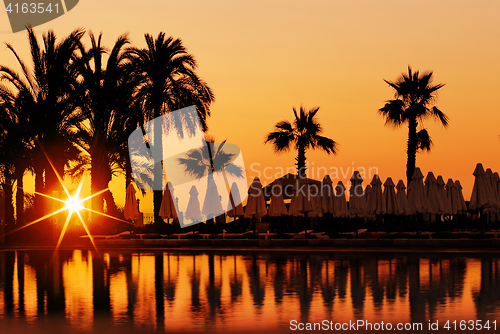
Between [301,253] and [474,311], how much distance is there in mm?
15318

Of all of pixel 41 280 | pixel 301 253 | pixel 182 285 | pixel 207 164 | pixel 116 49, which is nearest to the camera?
pixel 182 285

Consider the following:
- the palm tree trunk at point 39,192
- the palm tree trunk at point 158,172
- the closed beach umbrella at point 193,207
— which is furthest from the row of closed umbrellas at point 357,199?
the palm tree trunk at point 39,192

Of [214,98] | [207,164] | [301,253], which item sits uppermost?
[214,98]

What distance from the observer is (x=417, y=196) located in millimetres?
31047

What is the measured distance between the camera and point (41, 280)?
17141 millimetres

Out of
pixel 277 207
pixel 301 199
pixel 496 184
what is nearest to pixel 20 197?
pixel 277 207

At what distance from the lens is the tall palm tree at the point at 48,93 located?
35906 mm

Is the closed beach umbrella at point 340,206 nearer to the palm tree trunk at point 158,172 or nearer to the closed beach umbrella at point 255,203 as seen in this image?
the closed beach umbrella at point 255,203

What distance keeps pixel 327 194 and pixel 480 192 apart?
311 inches

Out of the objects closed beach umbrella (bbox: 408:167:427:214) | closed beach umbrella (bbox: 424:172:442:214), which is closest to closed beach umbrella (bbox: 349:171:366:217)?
closed beach umbrella (bbox: 408:167:427:214)

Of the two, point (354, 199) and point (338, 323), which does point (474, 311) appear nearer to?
point (338, 323)

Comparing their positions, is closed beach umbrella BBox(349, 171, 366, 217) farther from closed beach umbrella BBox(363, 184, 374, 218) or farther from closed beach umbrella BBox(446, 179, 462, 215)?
closed beach umbrella BBox(446, 179, 462, 215)

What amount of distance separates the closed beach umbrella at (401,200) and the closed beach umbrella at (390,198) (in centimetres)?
16

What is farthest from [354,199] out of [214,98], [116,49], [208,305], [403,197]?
[208,305]
